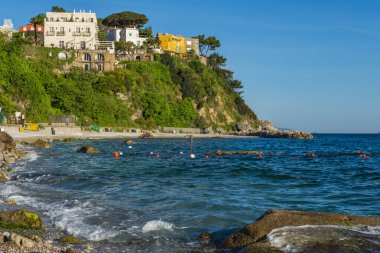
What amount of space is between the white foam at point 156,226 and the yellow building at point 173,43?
116 metres

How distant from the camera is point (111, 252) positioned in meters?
10.8

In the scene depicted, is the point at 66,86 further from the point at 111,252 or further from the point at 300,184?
the point at 111,252

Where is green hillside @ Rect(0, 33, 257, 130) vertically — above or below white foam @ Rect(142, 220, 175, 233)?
above

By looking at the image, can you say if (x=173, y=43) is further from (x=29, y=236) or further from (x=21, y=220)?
(x=29, y=236)

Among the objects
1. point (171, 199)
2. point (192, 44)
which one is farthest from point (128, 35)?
point (171, 199)

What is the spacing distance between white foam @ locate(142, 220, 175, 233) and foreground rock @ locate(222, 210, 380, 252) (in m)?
2.71

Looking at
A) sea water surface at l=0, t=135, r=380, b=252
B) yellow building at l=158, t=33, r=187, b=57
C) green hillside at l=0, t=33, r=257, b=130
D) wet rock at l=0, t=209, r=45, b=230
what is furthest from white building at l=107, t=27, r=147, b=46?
wet rock at l=0, t=209, r=45, b=230

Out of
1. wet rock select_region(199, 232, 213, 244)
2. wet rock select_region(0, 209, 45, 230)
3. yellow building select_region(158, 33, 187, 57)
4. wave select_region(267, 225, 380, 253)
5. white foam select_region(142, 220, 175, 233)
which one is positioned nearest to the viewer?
wave select_region(267, 225, 380, 253)

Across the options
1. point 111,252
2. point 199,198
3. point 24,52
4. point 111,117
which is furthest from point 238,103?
point 111,252

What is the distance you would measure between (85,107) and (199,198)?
73.4 m

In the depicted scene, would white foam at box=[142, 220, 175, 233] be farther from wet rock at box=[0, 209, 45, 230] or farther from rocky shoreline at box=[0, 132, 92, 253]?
wet rock at box=[0, 209, 45, 230]

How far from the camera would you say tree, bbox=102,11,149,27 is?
133875 millimetres

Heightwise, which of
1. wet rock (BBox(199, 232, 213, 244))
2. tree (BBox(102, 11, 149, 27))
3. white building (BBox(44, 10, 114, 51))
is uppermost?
tree (BBox(102, 11, 149, 27))

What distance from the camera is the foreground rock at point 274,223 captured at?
1088 centimetres
